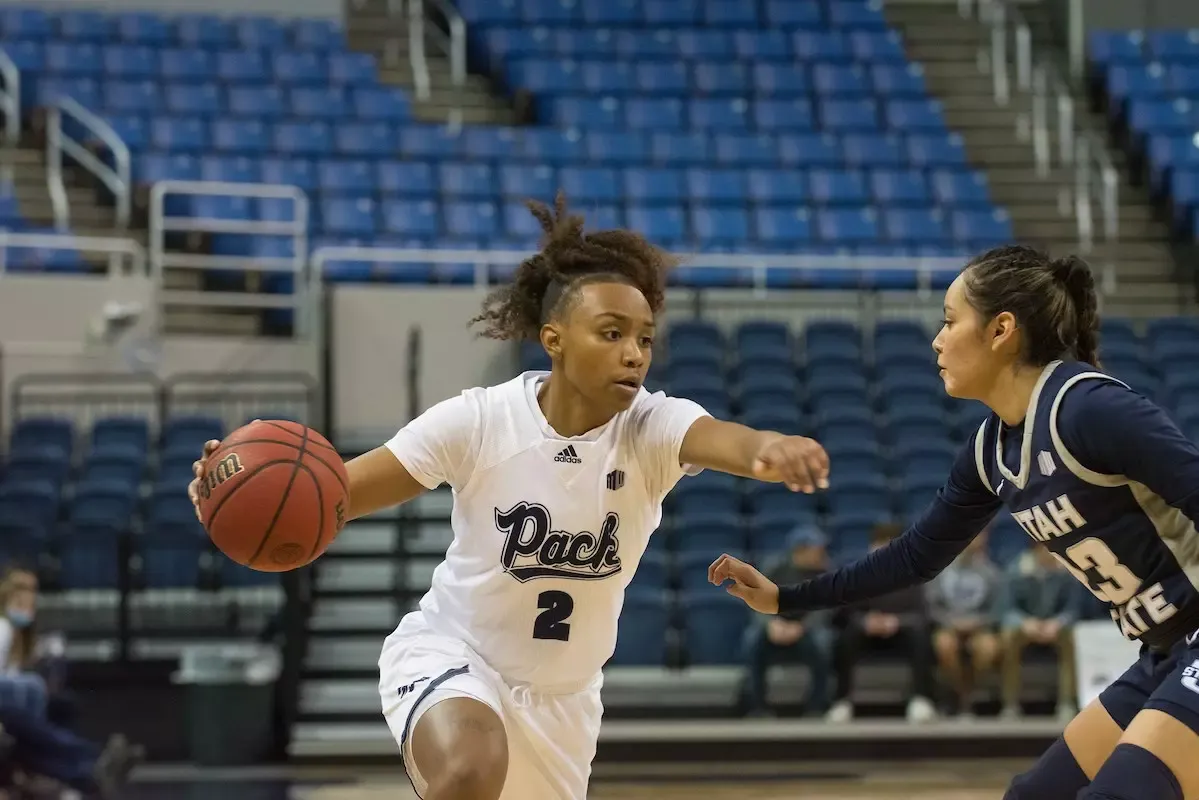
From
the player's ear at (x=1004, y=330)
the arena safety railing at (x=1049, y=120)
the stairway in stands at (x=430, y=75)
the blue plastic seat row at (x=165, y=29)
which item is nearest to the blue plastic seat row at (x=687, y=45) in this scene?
the stairway in stands at (x=430, y=75)

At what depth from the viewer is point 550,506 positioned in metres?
3.52

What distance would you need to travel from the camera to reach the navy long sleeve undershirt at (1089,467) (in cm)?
293

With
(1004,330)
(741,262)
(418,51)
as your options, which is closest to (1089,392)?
(1004,330)

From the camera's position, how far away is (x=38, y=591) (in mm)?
9133

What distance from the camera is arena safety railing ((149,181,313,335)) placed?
1126 cm

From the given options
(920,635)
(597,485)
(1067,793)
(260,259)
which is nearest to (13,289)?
(260,259)

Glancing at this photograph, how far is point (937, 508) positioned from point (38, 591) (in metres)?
7.09

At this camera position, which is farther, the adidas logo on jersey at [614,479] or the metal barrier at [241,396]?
the metal barrier at [241,396]

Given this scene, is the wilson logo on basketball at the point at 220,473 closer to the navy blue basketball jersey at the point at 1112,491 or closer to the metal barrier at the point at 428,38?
the navy blue basketball jersey at the point at 1112,491

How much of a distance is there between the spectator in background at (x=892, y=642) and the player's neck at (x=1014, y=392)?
5.58 metres

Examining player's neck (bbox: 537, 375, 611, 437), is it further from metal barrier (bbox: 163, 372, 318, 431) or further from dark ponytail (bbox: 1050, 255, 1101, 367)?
metal barrier (bbox: 163, 372, 318, 431)

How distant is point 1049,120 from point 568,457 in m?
13.7

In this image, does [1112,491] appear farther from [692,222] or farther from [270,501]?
[692,222]

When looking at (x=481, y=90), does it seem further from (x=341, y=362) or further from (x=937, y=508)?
(x=937, y=508)
